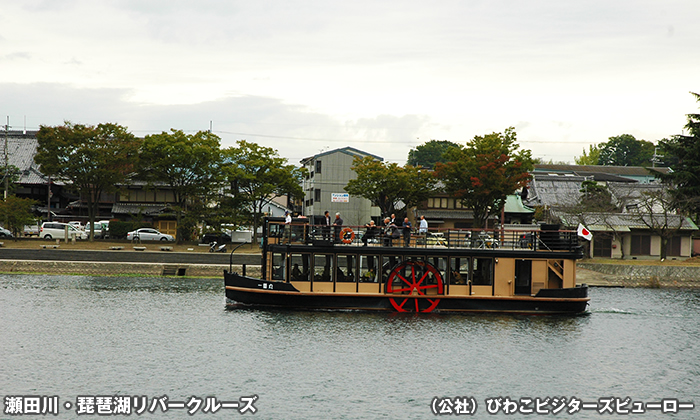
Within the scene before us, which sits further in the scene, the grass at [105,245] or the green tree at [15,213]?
the green tree at [15,213]

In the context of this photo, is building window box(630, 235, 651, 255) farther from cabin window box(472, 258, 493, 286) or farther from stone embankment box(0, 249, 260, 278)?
cabin window box(472, 258, 493, 286)

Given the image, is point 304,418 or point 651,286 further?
point 651,286

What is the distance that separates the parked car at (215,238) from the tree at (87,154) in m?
8.53

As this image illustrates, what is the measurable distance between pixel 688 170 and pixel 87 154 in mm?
A: 49862

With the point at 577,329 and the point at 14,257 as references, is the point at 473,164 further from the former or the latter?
the point at 14,257

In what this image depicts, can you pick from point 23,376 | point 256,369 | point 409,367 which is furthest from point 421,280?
point 23,376

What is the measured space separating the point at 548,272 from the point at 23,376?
21.2 m

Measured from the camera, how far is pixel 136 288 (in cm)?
3762

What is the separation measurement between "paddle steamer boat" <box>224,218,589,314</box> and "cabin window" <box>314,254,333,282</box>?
0.14 feet

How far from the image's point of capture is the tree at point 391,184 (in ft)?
198

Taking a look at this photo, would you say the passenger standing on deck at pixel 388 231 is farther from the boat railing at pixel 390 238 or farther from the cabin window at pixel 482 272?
the cabin window at pixel 482 272

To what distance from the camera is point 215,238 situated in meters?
57.8

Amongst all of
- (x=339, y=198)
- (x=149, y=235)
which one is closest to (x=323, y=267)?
(x=149, y=235)

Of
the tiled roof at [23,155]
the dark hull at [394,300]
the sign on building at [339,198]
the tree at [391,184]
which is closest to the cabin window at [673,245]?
the tree at [391,184]
